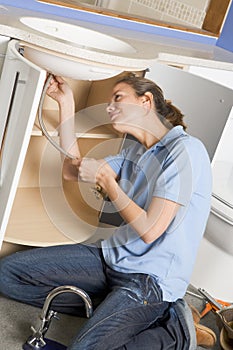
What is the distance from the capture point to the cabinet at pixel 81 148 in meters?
2.19

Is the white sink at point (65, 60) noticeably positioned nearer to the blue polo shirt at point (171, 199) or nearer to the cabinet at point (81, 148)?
the cabinet at point (81, 148)

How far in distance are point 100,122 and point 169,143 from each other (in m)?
0.42

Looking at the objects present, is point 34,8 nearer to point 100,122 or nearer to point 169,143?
point 100,122

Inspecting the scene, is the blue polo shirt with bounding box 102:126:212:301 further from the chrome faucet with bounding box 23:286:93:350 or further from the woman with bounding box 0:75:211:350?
the chrome faucet with bounding box 23:286:93:350

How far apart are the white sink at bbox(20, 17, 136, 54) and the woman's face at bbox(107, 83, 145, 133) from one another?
0.16 metres

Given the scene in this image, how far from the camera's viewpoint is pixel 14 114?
184 centimetres

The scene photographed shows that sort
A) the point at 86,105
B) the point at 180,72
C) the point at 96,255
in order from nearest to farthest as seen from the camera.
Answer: the point at 96,255
the point at 180,72
the point at 86,105

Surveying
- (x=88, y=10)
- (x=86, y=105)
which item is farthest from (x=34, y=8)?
(x=86, y=105)

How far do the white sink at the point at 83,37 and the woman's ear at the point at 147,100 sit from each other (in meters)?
0.20

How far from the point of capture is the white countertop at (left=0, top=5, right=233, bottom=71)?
1.80 m

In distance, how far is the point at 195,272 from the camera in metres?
2.57

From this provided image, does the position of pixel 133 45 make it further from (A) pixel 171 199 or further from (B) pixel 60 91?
(A) pixel 171 199

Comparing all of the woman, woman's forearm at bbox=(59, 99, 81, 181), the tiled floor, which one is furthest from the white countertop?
the tiled floor

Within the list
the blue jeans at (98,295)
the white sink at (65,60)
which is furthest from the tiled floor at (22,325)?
the white sink at (65,60)
